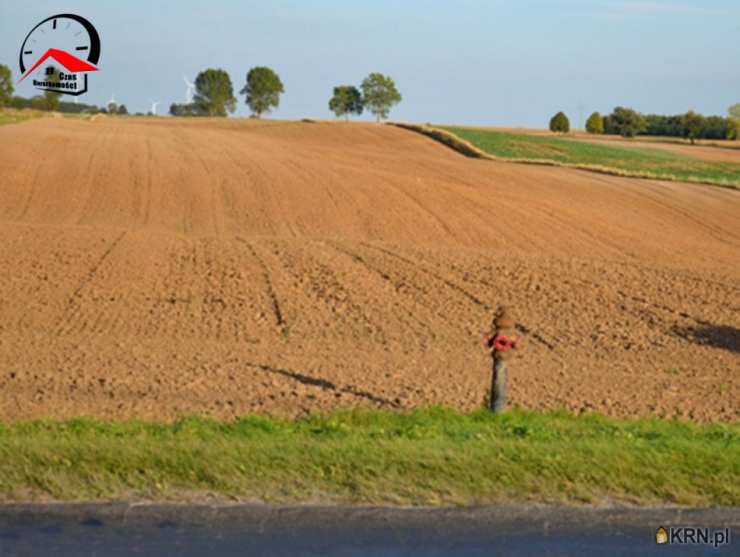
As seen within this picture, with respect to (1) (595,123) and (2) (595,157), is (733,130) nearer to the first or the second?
(1) (595,123)

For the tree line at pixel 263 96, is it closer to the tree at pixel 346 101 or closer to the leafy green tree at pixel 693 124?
the tree at pixel 346 101

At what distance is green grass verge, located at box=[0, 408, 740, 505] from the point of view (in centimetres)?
702

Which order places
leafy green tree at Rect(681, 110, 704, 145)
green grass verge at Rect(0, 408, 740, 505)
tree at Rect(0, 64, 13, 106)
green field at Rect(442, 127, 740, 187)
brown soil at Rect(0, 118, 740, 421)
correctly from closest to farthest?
1. green grass verge at Rect(0, 408, 740, 505)
2. brown soil at Rect(0, 118, 740, 421)
3. green field at Rect(442, 127, 740, 187)
4. tree at Rect(0, 64, 13, 106)
5. leafy green tree at Rect(681, 110, 704, 145)

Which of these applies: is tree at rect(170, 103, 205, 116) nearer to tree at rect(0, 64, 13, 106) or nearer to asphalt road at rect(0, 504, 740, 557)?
tree at rect(0, 64, 13, 106)

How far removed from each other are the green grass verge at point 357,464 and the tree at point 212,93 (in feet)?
440

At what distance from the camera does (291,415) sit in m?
9.23

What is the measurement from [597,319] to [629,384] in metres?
3.95

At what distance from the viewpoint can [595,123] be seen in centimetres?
12300

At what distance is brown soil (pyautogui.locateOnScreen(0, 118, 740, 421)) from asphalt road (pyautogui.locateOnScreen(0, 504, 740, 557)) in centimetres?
258

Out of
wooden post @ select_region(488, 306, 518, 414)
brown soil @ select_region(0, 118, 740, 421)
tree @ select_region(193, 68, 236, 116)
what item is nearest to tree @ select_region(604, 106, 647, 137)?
tree @ select_region(193, 68, 236, 116)

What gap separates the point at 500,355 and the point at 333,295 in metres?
7.02

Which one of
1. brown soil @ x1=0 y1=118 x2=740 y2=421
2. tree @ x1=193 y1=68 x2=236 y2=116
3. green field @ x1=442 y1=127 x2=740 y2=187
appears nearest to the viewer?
brown soil @ x1=0 y1=118 x2=740 y2=421

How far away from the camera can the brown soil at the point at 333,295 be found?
10.4 meters

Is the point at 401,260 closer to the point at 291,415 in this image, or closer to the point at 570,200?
the point at 291,415
